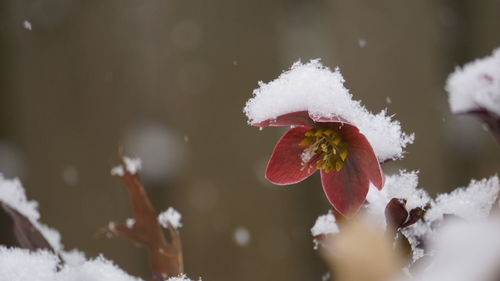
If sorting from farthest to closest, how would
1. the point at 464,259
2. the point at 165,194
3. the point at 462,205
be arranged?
the point at 165,194
the point at 462,205
the point at 464,259

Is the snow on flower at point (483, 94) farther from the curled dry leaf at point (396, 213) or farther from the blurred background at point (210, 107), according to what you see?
the blurred background at point (210, 107)

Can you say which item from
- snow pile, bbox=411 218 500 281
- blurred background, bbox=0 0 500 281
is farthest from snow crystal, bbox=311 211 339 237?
blurred background, bbox=0 0 500 281

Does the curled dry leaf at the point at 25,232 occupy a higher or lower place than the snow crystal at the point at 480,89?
lower

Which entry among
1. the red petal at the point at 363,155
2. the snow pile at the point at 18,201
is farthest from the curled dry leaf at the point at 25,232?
the red petal at the point at 363,155

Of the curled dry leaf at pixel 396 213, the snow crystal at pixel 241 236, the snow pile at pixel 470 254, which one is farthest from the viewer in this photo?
the snow crystal at pixel 241 236

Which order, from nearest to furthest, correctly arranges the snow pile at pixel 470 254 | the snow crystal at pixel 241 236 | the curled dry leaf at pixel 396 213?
the snow pile at pixel 470 254 → the curled dry leaf at pixel 396 213 → the snow crystal at pixel 241 236

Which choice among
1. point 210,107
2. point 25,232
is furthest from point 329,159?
point 210,107

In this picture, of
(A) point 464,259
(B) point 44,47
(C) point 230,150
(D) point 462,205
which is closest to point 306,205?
(C) point 230,150

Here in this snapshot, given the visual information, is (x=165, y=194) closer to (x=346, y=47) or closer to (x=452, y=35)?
(x=346, y=47)

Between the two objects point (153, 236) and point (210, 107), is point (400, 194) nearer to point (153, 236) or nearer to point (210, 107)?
point (153, 236)
